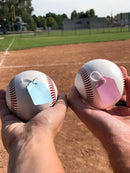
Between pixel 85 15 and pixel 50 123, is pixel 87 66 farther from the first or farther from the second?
pixel 85 15

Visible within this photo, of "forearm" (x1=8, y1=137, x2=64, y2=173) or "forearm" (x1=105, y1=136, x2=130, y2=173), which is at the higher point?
"forearm" (x1=8, y1=137, x2=64, y2=173)

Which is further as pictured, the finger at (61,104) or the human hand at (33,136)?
the finger at (61,104)

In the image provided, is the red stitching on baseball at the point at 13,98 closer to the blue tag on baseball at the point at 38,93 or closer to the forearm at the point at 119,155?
the blue tag on baseball at the point at 38,93

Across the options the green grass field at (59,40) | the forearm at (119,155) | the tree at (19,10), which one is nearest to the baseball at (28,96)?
the forearm at (119,155)

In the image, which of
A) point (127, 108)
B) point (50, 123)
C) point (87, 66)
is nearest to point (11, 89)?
point (50, 123)

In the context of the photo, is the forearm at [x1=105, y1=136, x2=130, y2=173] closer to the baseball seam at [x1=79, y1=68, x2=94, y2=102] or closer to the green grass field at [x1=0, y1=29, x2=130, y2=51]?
the baseball seam at [x1=79, y1=68, x2=94, y2=102]

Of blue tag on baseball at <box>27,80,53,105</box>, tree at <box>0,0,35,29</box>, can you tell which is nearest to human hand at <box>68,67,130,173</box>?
blue tag on baseball at <box>27,80,53,105</box>
